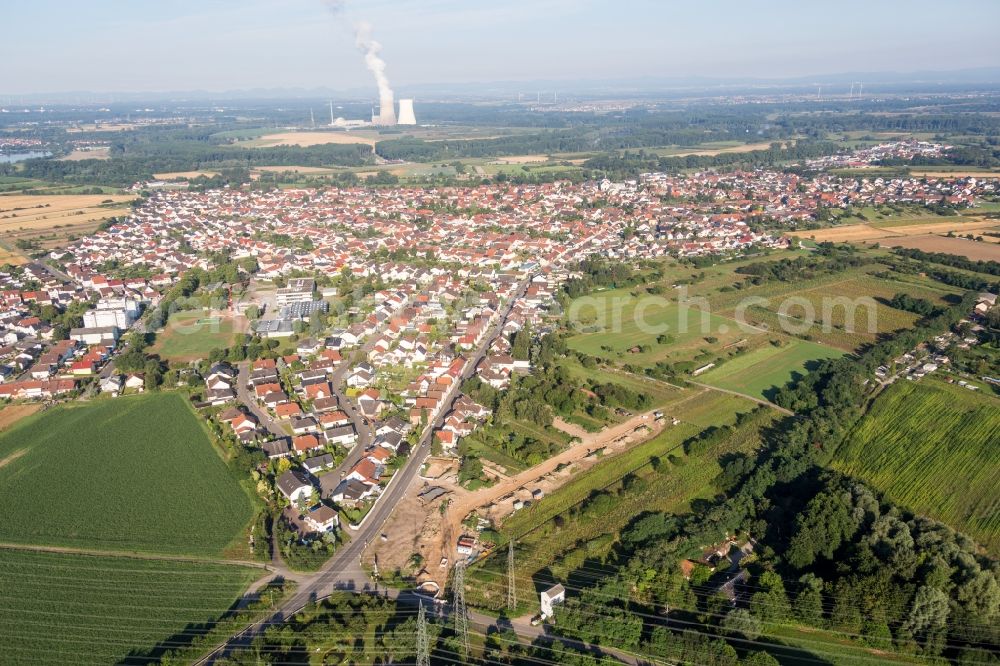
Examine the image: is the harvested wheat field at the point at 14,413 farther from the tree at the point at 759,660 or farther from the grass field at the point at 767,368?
the grass field at the point at 767,368

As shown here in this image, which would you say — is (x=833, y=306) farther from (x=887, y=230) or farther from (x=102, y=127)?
(x=102, y=127)

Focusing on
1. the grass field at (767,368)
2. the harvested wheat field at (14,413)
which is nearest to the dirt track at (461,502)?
the grass field at (767,368)

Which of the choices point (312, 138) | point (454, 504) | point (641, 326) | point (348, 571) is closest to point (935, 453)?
point (641, 326)

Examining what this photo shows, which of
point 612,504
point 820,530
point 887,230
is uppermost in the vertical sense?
point 887,230

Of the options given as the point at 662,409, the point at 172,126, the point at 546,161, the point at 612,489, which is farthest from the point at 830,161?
the point at 172,126

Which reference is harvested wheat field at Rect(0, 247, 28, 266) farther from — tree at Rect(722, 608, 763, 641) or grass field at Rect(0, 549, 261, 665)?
tree at Rect(722, 608, 763, 641)

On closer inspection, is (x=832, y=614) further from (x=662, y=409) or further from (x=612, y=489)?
(x=662, y=409)
